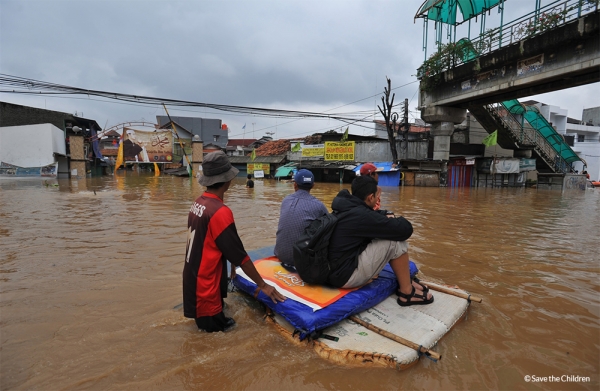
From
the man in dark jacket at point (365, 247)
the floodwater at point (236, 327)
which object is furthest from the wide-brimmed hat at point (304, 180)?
the floodwater at point (236, 327)

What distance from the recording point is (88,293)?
3545mm

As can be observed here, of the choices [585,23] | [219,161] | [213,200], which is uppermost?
[585,23]

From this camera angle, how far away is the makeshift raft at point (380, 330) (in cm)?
229

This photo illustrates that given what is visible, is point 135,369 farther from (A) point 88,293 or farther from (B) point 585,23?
(B) point 585,23

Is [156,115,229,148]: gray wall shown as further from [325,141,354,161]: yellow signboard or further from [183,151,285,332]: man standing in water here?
[183,151,285,332]: man standing in water

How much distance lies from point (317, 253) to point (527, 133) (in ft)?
87.4

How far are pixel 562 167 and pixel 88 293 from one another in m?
28.8

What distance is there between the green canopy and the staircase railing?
6.30 m

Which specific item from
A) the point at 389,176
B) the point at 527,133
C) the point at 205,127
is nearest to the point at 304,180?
the point at 389,176

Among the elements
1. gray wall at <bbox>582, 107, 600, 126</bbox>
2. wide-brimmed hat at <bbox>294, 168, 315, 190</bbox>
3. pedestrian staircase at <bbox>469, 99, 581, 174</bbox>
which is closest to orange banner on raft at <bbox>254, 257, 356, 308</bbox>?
wide-brimmed hat at <bbox>294, 168, 315, 190</bbox>

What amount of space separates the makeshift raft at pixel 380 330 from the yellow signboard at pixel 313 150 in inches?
1040

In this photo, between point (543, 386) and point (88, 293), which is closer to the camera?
point (543, 386)

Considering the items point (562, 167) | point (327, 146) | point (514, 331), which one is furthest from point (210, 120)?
point (514, 331)

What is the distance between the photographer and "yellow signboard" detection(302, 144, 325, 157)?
29091 mm
